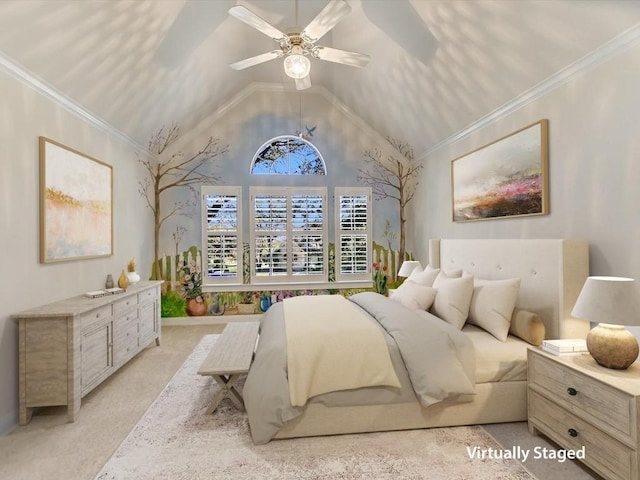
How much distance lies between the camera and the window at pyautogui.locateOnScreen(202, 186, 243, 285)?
17.1 feet

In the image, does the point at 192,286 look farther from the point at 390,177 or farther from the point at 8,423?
the point at 390,177

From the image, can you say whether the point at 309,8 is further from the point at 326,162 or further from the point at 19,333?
the point at 19,333

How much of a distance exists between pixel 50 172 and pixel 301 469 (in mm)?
2987

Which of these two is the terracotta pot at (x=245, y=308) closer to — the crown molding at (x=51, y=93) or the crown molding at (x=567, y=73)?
the crown molding at (x=51, y=93)

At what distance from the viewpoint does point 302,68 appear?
2527 millimetres

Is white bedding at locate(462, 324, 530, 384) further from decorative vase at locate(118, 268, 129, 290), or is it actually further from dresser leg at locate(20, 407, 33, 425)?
decorative vase at locate(118, 268, 129, 290)

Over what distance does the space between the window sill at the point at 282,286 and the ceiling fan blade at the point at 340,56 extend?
3398 millimetres

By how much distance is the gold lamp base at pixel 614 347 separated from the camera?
180 cm

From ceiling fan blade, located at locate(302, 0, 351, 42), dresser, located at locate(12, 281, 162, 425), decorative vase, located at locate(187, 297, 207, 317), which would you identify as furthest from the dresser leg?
ceiling fan blade, located at locate(302, 0, 351, 42)

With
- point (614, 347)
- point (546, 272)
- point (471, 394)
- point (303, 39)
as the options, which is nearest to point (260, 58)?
point (303, 39)

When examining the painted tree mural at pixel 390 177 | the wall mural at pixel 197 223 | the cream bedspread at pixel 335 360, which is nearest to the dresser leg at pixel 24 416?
the cream bedspread at pixel 335 360

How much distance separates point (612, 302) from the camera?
180 centimetres

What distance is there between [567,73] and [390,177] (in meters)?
3.10

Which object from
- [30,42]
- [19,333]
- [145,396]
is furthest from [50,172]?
[145,396]
